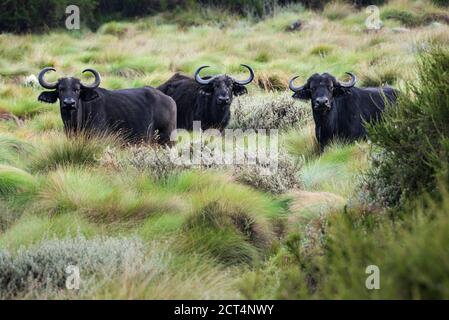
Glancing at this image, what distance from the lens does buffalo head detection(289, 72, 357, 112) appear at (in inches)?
382

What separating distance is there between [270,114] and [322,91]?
6.85 ft

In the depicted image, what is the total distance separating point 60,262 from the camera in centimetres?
500

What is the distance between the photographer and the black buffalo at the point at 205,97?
11.8 metres

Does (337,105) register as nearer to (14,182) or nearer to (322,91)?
(322,91)

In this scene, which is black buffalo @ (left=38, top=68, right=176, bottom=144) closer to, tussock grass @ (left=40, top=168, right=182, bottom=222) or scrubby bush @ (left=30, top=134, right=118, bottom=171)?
scrubby bush @ (left=30, top=134, right=118, bottom=171)

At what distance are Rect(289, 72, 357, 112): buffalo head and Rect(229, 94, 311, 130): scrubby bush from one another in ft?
3.84

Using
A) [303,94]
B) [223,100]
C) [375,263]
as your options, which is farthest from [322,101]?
[375,263]

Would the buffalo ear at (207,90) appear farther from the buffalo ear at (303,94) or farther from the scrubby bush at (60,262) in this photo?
the scrubby bush at (60,262)

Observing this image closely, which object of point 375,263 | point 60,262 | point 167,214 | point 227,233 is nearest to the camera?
point 375,263

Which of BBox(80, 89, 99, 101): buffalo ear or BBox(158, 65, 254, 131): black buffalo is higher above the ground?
BBox(80, 89, 99, 101): buffalo ear

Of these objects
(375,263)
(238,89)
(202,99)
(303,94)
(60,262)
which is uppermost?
(375,263)

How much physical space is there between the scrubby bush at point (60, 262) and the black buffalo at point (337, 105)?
202 inches

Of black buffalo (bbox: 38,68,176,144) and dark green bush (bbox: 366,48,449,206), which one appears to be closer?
dark green bush (bbox: 366,48,449,206)

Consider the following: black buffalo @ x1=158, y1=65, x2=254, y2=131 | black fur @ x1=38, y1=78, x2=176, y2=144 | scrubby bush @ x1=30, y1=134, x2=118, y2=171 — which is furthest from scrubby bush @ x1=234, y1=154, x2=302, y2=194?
black buffalo @ x1=158, y1=65, x2=254, y2=131
